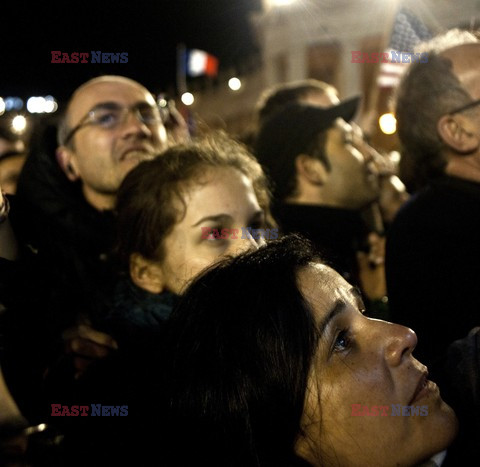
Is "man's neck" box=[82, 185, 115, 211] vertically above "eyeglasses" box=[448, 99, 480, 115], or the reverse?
"eyeglasses" box=[448, 99, 480, 115]

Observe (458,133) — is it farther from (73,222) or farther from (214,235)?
(73,222)

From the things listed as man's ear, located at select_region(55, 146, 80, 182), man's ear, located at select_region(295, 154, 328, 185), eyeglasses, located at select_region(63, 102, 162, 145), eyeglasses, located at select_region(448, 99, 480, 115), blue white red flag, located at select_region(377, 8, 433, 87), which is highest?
blue white red flag, located at select_region(377, 8, 433, 87)

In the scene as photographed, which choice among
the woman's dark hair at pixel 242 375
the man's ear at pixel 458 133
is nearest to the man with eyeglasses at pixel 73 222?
the woman's dark hair at pixel 242 375

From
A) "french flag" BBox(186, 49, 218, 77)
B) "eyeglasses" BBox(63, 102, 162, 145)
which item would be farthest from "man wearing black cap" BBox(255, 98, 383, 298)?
"french flag" BBox(186, 49, 218, 77)

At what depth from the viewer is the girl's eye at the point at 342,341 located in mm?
1559

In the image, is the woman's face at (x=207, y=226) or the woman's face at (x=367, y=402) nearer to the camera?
the woman's face at (x=367, y=402)

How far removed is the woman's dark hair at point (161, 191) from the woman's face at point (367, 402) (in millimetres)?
1041

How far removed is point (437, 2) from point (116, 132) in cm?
2032

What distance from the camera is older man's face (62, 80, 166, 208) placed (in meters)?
3.20

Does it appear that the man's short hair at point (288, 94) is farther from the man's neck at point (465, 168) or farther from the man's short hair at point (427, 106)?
the man's neck at point (465, 168)

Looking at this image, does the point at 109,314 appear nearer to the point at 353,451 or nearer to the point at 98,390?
the point at 98,390

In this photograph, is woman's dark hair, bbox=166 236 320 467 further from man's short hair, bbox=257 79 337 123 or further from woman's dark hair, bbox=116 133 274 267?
man's short hair, bbox=257 79 337 123

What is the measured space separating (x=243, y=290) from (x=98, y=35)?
564cm

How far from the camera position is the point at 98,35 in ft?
21.5
